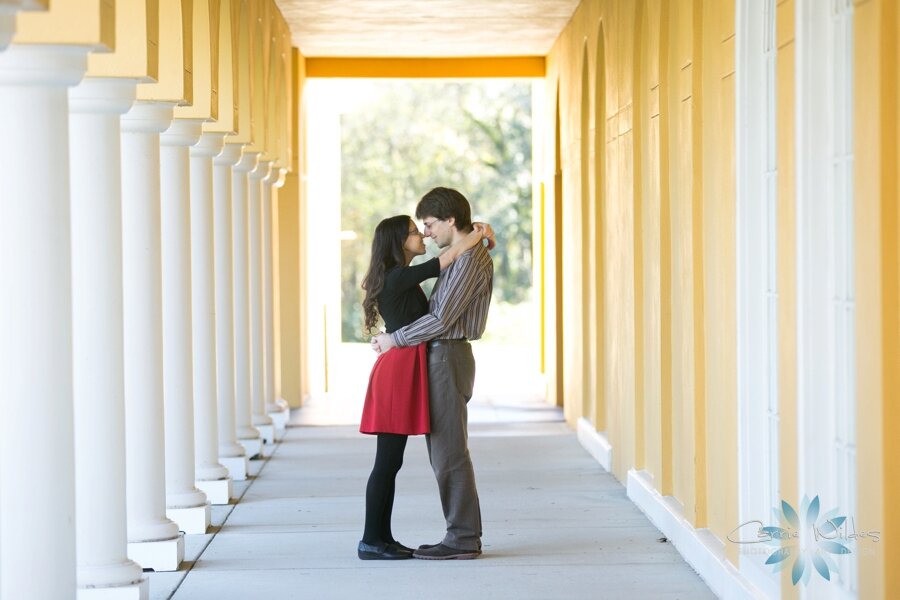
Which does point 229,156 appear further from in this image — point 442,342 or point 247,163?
point 442,342

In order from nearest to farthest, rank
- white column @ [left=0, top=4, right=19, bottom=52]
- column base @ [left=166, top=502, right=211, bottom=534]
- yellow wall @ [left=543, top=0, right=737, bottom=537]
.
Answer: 1. white column @ [left=0, top=4, right=19, bottom=52]
2. yellow wall @ [left=543, top=0, right=737, bottom=537]
3. column base @ [left=166, top=502, right=211, bottom=534]

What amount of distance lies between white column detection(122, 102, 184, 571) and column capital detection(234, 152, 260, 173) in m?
4.53

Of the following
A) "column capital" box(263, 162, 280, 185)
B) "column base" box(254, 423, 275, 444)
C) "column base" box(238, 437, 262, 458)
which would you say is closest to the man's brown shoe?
"column base" box(238, 437, 262, 458)

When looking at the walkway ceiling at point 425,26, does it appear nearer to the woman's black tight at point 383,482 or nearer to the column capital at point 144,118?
the column capital at point 144,118

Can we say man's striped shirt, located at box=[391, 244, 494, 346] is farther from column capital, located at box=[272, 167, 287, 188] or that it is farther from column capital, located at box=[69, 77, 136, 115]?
column capital, located at box=[272, 167, 287, 188]

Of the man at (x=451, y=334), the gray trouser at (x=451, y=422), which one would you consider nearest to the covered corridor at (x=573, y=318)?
the gray trouser at (x=451, y=422)

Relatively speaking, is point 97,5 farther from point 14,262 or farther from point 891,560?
point 891,560

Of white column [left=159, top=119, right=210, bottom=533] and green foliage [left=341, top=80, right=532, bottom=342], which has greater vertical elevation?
green foliage [left=341, top=80, right=532, bottom=342]

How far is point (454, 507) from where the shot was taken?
294 inches

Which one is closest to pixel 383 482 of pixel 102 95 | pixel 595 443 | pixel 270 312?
pixel 102 95

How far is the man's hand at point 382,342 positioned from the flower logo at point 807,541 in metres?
2.29

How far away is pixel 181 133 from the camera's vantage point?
9.02 m

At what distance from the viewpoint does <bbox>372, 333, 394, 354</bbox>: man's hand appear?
23.8 ft

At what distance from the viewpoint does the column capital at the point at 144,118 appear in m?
7.81
